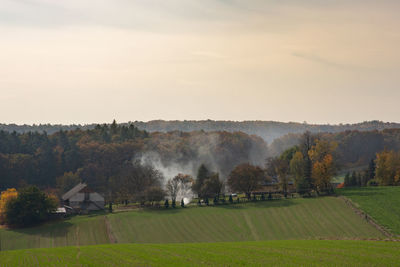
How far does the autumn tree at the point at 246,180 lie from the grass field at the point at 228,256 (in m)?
47.3

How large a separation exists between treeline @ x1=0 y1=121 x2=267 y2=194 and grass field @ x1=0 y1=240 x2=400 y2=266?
85879 millimetres

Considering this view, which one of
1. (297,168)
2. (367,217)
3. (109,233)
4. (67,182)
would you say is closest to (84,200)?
(109,233)

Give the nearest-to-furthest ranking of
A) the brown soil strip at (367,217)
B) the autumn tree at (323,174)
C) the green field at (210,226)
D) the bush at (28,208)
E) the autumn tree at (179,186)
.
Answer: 1. the brown soil strip at (367,217)
2. the green field at (210,226)
3. the bush at (28,208)
4. the autumn tree at (323,174)
5. the autumn tree at (179,186)

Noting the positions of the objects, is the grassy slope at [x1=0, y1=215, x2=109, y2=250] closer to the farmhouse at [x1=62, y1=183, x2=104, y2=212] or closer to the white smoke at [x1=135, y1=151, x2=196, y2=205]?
the farmhouse at [x1=62, y1=183, x2=104, y2=212]

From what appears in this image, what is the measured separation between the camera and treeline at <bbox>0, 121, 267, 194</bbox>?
142 metres

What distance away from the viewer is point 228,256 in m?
40.8

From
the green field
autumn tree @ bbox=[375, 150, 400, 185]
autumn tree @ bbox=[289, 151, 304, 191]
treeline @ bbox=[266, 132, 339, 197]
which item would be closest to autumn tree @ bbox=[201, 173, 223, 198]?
the green field

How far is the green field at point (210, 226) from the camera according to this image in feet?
229

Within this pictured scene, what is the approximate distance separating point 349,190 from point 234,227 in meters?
31.5

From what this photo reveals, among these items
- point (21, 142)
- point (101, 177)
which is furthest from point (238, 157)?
point (21, 142)

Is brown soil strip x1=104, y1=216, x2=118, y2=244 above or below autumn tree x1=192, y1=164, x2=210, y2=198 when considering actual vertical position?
below

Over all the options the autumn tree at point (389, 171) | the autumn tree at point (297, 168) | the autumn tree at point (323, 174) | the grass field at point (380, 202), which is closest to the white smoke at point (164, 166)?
the autumn tree at point (297, 168)

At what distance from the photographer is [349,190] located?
94688 mm

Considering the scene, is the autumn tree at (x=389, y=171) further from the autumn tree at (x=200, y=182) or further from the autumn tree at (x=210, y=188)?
the autumn tree at (x=200, y=182)
